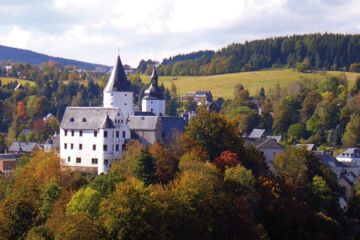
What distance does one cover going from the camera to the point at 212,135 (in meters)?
71.2

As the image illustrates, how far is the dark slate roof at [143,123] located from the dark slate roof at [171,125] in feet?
7.81

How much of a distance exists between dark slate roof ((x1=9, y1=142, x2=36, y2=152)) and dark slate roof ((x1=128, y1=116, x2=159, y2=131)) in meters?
45.1

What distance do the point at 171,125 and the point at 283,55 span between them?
119 metres

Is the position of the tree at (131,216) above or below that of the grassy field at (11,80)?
below

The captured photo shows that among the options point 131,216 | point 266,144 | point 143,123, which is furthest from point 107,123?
point 266,144

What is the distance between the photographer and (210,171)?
61938mm

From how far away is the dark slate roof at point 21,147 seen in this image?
113m

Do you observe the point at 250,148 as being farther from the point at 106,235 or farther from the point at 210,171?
the point at 106,235

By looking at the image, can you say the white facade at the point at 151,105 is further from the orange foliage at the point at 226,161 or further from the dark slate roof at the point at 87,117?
the orange foliage at the point at 226,161

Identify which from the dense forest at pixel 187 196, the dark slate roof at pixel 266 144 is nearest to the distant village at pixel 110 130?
the dark slate roof at pixel 266 144

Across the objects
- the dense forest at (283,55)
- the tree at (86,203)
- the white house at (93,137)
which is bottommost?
the tree at (86,203)

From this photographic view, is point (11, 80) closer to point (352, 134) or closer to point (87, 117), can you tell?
point (352, 134)

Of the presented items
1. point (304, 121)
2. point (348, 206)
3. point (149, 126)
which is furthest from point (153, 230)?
point (304, 121)

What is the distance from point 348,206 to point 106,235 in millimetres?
39198
